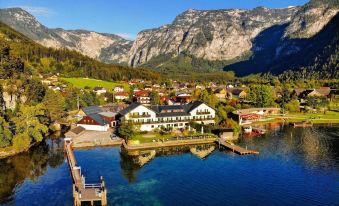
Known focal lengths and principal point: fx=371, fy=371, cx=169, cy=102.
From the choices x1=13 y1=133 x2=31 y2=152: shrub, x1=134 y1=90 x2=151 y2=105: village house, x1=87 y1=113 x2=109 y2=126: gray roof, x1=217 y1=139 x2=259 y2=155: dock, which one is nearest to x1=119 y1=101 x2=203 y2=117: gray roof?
x1=87 y1=113 x2=109 y2=126: gray roof

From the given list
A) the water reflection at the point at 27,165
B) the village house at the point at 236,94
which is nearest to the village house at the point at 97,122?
the water reflection at the point at 27,165

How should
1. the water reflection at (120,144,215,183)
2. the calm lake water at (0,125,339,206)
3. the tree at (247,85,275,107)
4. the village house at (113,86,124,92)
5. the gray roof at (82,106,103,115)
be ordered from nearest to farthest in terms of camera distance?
the calm lake water at (0,125,339,206), the water reflection at (120,144,215,183), the gray roof at (82,106,103,115), the tree at (247,85,275,107), the village house at (113,86,124,92)

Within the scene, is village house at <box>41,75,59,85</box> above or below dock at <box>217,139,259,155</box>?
above

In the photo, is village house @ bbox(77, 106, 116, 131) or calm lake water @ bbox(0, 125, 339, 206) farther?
village house @ bbox(77, 106, 116, 131)

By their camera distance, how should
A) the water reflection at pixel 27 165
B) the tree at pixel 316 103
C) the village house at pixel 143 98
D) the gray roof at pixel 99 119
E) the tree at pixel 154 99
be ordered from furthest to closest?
the village house at pixel 143 98 → the tree at pixel 154 99 → the tree at pixel 316 103 → the gray roof at pixel 99 119 → the water reflection at pixel 27 165

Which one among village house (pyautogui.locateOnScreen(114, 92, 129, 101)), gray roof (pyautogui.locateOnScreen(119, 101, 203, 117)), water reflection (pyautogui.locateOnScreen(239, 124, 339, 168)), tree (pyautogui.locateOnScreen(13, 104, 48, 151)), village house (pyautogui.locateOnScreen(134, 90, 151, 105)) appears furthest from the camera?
village house (pyautogui.locateOnScreen(114, 92, 129, 101))

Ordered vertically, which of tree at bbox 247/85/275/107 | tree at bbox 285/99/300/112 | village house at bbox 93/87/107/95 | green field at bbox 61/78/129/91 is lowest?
tree at bbox 285/99/300/112

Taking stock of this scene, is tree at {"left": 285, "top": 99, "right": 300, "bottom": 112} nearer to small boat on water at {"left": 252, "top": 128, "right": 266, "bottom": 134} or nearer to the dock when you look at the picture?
small boat on water at {"left": 252, "top": 128, "right": 266, "bottom": 134}

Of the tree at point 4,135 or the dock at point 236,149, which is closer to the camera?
the tree at point 4,135

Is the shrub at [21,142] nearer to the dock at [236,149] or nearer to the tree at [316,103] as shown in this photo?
the dock at [236,149]
